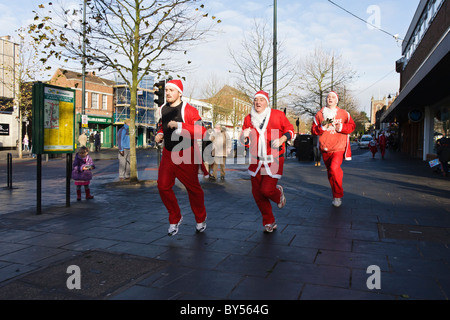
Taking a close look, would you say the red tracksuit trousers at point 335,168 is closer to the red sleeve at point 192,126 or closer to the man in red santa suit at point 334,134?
the man in red santa suit at point 334,134

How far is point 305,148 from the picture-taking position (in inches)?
814

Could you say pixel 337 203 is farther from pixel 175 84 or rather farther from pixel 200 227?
pixel 175 84

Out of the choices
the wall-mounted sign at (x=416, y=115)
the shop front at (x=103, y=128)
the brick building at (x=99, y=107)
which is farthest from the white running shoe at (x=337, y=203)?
the shop front at (x=103, y=128)

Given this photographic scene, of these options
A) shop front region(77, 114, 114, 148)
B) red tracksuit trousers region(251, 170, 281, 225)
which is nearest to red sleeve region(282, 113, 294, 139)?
red tracksuit trousers region(251, 170, 281, 225)

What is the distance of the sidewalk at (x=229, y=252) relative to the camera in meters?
2.97

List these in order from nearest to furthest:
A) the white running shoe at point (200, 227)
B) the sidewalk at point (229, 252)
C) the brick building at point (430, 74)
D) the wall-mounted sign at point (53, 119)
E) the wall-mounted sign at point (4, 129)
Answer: the sidewalk at point (229, 252) → the white running shoe at point (200, 227) → the wall-mounted sign at point (53, 119) → the brick building at point (430, 74) → the wall-mounted sign at point (4, 129)

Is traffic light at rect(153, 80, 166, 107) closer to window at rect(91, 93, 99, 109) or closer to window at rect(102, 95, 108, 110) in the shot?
window at rect(91, 93, 99, 109)

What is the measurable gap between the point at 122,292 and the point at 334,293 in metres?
1.65

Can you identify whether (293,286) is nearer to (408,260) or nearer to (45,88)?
(408,260)

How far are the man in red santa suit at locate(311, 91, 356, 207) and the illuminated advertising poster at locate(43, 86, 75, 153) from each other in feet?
15.2

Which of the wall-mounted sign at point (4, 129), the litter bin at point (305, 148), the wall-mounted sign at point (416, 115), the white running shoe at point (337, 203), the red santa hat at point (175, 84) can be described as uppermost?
the wall-mounted sign at point (416, 115)

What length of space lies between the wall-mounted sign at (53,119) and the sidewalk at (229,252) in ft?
3.74

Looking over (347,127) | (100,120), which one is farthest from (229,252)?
(100,120)

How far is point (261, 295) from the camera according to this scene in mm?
2836
